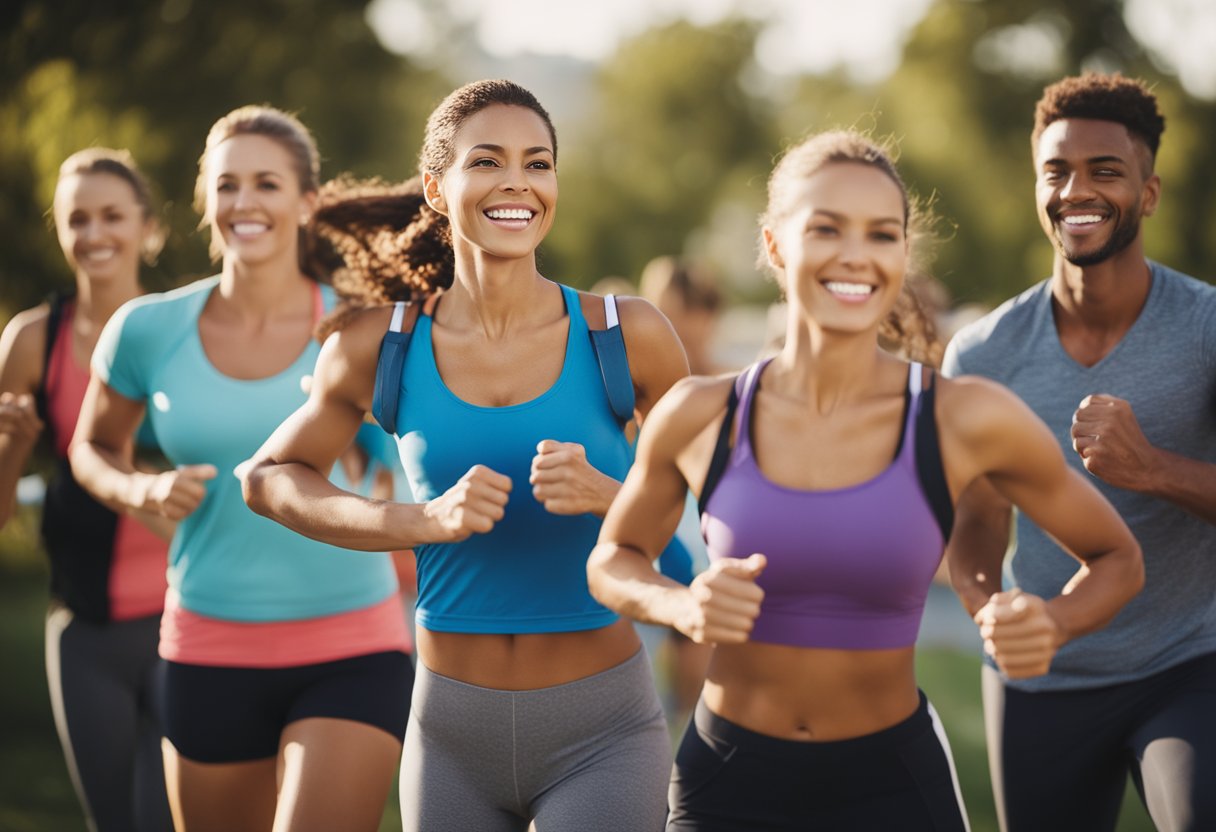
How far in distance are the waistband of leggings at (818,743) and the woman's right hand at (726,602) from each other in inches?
12.1

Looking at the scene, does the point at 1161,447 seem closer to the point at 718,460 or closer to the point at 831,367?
the point at 831,367

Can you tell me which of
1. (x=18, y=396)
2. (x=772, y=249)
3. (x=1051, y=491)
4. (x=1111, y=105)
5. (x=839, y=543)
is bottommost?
(x=839, y=543)

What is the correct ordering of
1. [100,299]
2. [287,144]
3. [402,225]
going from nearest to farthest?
[402,225] < [287,144] < [100,299]

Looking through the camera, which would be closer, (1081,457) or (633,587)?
(633,587)

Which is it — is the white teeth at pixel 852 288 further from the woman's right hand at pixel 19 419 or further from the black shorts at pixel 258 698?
the woman's right hand at pixel 19 419

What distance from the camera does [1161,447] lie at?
4047 mm

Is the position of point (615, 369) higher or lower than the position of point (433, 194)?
lower

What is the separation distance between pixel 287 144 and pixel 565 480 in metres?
2.06

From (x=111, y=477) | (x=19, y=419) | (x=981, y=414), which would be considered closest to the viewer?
(x=981, y=414)

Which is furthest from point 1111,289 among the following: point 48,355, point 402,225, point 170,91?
point 170,91

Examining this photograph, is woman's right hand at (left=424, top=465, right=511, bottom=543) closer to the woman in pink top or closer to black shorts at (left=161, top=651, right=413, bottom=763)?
black shorts at (left=161, top=651, right=413, bottom=763)

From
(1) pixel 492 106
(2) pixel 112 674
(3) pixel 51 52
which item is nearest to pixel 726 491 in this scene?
(1) pixel 492 106

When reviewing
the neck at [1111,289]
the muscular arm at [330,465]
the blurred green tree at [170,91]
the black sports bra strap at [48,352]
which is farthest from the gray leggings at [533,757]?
the black sports bra strap at [48,352]

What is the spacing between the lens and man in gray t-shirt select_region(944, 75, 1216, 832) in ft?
13.1
